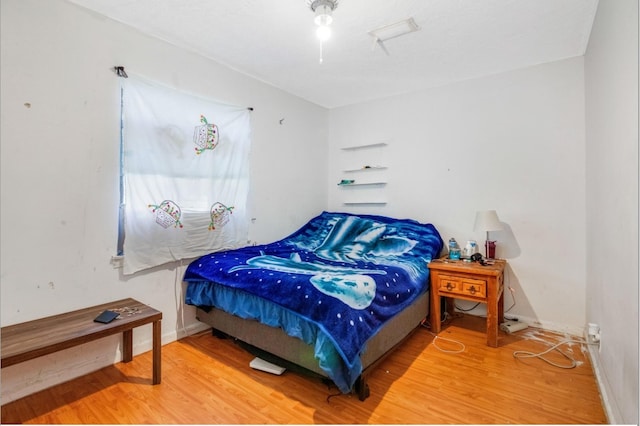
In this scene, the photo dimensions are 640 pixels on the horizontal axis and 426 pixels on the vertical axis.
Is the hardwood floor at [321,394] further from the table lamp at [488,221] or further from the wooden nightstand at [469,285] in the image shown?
the table lamp at [488,221]

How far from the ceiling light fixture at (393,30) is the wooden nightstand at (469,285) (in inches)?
72.7

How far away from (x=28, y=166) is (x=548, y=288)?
3905 millimetres

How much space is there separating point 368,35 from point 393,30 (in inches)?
7.2

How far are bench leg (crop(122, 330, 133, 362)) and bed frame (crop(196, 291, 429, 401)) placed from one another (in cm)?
54

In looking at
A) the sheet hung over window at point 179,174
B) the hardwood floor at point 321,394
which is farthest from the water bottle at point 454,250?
the sheet hung over window at point 179,174

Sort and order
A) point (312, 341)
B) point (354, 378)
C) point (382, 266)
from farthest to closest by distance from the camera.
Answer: point (382, 266) → point (312, 341) → point (354, 378)

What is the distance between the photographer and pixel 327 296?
177cm

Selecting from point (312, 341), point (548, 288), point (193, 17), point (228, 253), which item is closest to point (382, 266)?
point (312, 341)

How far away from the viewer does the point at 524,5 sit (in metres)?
1.95

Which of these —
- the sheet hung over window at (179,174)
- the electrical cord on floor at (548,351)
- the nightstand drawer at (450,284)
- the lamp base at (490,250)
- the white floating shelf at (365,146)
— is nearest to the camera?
the electrical cord on floor at (548,351)

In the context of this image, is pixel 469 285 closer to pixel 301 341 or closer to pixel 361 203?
pixel 301 341

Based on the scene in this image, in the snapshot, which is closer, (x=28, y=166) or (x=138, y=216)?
(x=28, y=166)

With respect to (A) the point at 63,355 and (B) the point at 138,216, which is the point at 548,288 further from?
(A) the point at 63,355

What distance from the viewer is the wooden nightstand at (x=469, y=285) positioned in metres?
2.38
